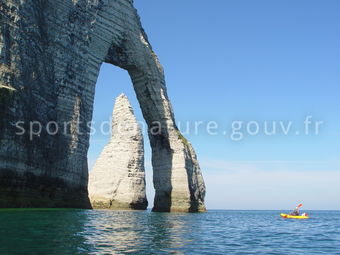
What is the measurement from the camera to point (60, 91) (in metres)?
26.6

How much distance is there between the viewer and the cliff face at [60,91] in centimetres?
2078

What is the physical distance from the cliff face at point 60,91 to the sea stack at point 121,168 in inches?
315

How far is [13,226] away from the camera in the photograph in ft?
40.3

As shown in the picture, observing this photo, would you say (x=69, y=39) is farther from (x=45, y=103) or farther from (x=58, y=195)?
(x=58, y=195)

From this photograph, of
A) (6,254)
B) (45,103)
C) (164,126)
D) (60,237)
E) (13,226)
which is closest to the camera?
(6,254)

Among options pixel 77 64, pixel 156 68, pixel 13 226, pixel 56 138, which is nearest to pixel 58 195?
pixel 56 138

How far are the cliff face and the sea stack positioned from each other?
8002 mm

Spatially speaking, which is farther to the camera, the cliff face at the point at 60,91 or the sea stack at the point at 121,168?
the sea stack at the point at 121,168

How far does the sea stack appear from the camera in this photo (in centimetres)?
4738

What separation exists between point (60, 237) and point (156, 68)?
106ft

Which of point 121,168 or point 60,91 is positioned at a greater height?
point 60,91

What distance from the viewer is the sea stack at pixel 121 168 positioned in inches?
1865

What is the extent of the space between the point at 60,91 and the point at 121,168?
918 inches

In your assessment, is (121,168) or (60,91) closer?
(60,91)
